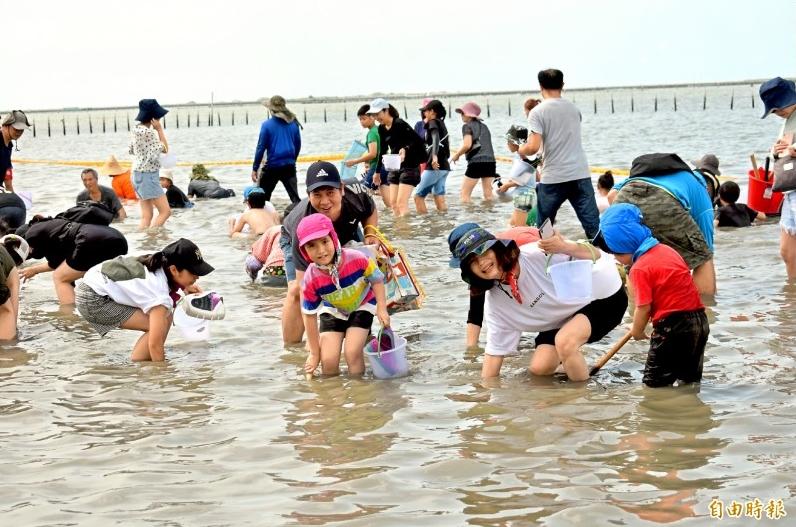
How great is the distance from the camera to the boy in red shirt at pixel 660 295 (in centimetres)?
556

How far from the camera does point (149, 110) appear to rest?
1317 cm

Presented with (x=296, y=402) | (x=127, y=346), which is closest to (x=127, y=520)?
(x=296, y=402)

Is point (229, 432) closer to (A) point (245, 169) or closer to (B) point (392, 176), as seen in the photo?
(B) point (392, 176)

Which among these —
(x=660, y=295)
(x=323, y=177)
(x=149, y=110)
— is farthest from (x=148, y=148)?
(x=660, y=295)

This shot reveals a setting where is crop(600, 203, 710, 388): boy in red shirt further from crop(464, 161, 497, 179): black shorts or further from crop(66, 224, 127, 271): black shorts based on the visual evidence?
crop(464, 161, 497, 179): black shorts

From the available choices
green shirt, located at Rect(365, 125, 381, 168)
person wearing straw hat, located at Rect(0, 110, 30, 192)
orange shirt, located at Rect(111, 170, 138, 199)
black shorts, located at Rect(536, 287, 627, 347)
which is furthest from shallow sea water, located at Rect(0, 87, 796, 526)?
orange shirt, located at Rect(111, 170, 138, 199)

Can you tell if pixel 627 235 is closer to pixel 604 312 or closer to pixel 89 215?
pixel 604 312

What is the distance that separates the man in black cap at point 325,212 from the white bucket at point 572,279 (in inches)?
65.5

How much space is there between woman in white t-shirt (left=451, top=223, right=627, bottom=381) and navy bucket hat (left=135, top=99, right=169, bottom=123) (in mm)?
8215

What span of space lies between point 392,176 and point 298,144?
5.53 ft

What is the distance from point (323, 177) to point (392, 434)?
6.65ft

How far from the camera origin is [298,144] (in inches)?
517

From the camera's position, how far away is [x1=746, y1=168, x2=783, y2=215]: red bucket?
1253 cm

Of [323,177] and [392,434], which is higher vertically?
[323,177]
